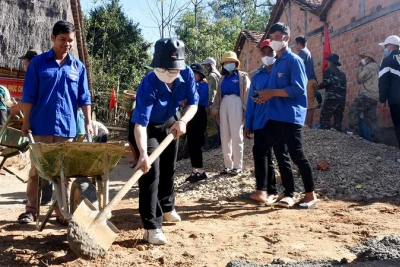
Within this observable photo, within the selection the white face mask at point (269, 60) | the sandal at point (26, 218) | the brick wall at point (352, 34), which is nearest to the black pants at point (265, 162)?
the white face mask at point (269, 60)

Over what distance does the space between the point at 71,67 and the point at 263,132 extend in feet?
7.22

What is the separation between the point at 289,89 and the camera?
15.7 ft

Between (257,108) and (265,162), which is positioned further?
(257,108)

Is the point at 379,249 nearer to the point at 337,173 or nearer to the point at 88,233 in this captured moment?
the point at 88,233

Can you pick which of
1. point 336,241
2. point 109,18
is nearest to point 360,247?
point 336,241

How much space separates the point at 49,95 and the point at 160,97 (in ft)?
3.90

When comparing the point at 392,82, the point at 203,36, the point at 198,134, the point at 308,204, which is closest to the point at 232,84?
the point at 198,134

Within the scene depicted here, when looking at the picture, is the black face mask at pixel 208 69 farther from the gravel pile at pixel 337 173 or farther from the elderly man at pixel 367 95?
the elderly man at pixel 367 95

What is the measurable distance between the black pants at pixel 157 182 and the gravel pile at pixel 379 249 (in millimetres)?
1548

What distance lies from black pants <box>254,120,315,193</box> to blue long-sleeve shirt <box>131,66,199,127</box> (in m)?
1.40

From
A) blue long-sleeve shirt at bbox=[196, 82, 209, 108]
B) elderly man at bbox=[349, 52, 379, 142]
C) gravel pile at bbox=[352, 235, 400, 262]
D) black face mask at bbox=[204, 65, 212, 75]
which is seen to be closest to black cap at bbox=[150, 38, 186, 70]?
gravel pile at bbox=[352, 235, 400, 262]

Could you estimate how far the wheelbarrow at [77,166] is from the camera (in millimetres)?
3438

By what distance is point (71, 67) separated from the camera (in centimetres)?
432

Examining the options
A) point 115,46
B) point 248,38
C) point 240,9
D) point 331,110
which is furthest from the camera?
point 240,9
